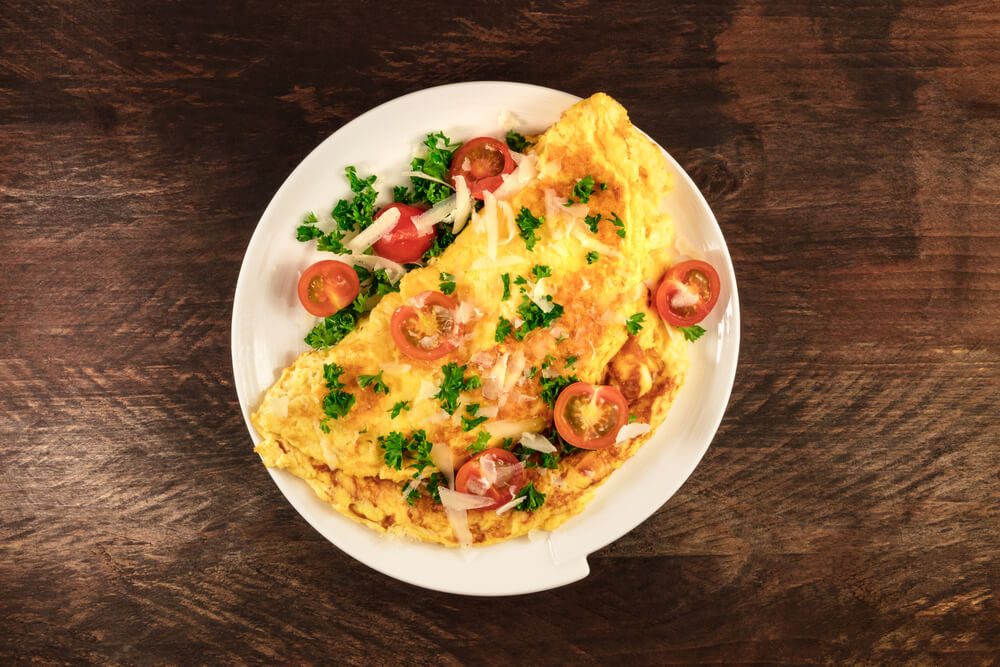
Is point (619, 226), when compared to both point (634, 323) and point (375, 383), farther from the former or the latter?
point (375, 383)

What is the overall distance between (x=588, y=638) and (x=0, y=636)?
4.39m

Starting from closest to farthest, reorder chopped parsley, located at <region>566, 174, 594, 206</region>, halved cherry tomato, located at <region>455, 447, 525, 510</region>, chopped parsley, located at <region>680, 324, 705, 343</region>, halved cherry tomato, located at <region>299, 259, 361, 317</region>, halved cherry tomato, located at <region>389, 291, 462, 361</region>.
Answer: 1. halved cherry tomato, located at <region>389, 291, 462, 361</region>
2. chopped parsley, located at <region>566, 174, 594, 206</region>
3. halved cherry tomato, located at <region>455, 447, 525, 510</region>
4. halved cherry tomato, located at <region>299, 259, 361, 317</region>
5. chopped parsley, located at <region>680, 324, 705, 343</region>

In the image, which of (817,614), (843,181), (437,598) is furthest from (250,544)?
(843,181)

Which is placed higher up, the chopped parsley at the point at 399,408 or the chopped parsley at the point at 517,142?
the chopped parsley at the point at 517,142

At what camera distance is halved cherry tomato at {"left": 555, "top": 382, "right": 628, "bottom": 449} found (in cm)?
423

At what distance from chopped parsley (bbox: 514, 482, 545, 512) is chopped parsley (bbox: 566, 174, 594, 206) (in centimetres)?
184

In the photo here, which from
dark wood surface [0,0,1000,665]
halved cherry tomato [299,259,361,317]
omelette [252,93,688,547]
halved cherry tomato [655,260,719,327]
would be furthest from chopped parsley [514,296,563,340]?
dark wood surface [0,0,1000,665]

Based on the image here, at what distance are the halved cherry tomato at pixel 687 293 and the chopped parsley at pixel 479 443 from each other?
4.65 ft

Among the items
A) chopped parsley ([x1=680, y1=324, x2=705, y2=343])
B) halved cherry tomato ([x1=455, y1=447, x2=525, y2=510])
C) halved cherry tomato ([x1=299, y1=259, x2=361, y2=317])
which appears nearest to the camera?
halved cherry tomato ([x1=455, y1=447, x2=525, y2=510])

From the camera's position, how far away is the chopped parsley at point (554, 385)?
4238 millimetres

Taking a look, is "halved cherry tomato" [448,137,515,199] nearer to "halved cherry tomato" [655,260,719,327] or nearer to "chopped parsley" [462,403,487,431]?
"halved cherry tomato" [655,260,719,327]

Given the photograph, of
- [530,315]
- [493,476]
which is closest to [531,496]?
[493,476]

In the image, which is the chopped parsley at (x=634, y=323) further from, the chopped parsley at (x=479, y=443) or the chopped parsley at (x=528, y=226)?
the chopped parsley at (x=479, y=443)

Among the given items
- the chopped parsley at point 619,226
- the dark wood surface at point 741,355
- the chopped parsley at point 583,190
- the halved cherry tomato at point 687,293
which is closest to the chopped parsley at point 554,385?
the halved cherry tomato at point 687,293
